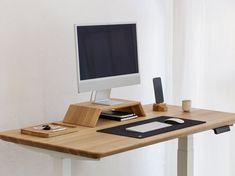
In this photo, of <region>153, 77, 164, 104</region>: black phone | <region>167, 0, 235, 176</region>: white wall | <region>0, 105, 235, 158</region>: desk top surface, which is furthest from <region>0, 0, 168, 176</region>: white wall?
<region>167, 0, 235, 176</region>: white wall

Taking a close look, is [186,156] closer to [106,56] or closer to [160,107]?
[160,107]

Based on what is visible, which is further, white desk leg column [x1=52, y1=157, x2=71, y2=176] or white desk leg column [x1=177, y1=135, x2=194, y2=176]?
white desk leg column [x1=177, y1=135, x2=194, y2=176]

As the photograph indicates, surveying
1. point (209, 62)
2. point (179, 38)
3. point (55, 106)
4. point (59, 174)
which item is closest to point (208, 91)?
point (209, 62)

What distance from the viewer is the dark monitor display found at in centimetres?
263

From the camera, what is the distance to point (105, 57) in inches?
108

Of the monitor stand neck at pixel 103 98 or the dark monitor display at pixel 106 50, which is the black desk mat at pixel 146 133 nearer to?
the monitor stand neck at pixel 103 98

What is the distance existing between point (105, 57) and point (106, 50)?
4 centimetres

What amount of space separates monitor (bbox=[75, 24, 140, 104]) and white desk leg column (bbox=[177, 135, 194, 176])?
1.51ft

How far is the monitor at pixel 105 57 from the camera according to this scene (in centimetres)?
262

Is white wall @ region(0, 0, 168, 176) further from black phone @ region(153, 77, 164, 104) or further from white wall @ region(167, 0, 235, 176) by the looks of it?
white wall @ region(167, 0, 235, 176)

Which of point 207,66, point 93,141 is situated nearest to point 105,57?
point 93,141

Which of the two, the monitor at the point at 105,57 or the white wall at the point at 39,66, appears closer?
the monitor at the point at 105,57

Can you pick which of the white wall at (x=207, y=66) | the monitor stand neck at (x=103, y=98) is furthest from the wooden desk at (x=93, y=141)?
the white wall at (x=207, y=66)

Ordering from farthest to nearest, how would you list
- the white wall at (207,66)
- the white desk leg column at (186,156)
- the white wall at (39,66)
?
the white wall at (207,66) → the white desk leg column at (186,156) → the white wall at (39,66)
